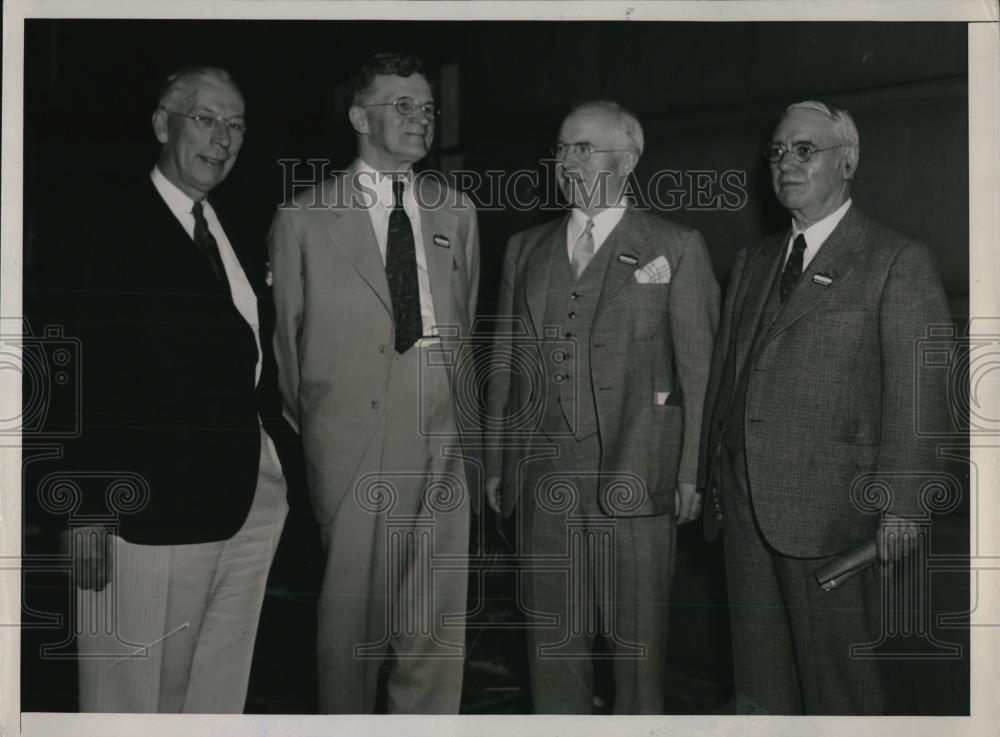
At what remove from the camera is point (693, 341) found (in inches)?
138

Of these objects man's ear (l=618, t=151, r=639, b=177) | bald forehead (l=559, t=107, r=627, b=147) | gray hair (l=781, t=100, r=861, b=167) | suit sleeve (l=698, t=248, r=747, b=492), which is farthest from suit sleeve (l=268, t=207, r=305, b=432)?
gray hair (l=781, t=100, r=861, b=167)

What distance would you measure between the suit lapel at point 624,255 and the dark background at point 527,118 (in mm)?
140

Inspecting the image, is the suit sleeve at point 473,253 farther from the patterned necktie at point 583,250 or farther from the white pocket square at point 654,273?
the white pocket square at point 654,273

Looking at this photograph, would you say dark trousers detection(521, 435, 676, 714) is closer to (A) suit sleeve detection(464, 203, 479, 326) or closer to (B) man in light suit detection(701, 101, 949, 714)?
(B) man in light suit detection(701, 101, 949, 714)

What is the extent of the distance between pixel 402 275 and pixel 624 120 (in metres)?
0.82

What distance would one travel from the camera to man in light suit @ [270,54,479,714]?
352 centimetres

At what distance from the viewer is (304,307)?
353cm

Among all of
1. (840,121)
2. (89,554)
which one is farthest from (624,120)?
(89,554)

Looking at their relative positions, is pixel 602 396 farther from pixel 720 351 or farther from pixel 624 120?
pixel 624 120

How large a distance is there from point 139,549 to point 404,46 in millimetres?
1738

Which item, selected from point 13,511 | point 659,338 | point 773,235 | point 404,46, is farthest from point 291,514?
point 773,235

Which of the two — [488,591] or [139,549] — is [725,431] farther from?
[139,549]

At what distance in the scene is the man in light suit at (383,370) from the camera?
11.6ft

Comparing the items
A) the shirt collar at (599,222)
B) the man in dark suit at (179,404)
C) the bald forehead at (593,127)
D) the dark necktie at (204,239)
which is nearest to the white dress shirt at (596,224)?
the shirt collar at (599,222)
